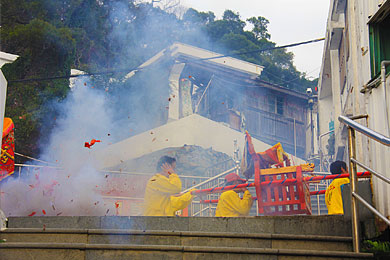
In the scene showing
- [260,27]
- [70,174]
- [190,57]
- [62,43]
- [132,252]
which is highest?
[260,27]

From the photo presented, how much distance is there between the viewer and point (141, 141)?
1942cm

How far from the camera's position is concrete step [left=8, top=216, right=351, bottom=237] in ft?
17.0

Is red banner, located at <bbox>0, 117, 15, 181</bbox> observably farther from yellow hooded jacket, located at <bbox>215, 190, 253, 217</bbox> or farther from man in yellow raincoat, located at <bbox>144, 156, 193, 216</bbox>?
yellow hooded jacket, located at <bbox>215, 190, 253, 217</bbox>

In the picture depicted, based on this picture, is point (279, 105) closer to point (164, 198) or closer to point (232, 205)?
point (232, 205)

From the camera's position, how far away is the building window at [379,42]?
5715mm

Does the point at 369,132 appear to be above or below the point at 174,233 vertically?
above

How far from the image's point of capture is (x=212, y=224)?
5.54 m

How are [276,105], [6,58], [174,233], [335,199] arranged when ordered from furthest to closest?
[276,105] → [6,58] → [335,199] → [174,233]

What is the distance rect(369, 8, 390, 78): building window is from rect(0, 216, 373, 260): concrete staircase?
5.95 feet

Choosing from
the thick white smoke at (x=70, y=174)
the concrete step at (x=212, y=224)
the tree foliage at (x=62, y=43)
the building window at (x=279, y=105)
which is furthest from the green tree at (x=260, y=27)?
the concrete step at (x=212, y=224)

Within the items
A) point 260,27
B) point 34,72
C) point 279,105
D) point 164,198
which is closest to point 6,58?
point 34,72

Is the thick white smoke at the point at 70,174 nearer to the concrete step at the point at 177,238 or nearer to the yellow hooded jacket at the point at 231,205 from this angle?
the yellow hooded jacket at the point at 231,205

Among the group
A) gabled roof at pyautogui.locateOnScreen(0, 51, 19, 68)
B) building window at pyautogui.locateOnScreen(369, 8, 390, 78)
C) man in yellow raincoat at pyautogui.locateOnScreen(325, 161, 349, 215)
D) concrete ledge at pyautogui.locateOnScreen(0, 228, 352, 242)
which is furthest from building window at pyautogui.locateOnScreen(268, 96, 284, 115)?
concrete ledge at pyautogui.locateOnScreen(0, 228, 352, 242)

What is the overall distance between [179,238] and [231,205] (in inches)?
101
